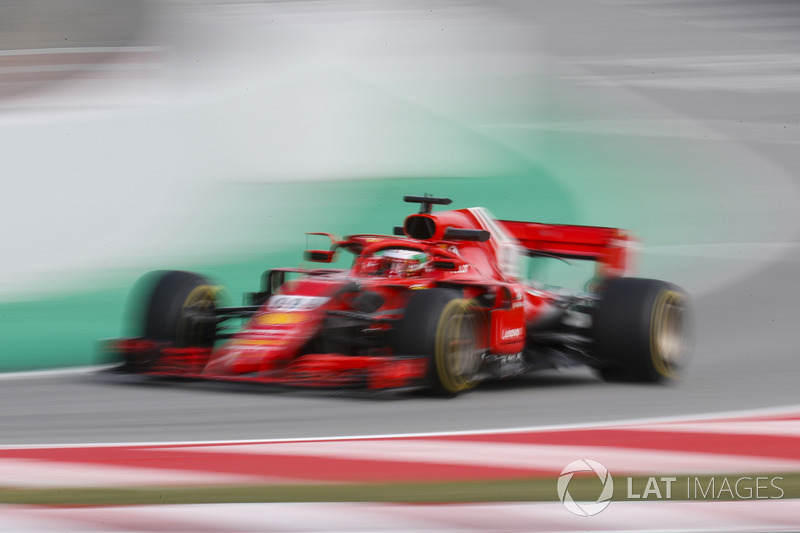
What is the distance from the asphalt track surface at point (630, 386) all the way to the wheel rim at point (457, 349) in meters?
0.14

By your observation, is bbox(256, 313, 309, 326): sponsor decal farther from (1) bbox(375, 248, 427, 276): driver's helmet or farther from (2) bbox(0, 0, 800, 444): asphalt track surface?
(1) bbox(375, 248, 427, 276): driver's helmet

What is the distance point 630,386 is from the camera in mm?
8086

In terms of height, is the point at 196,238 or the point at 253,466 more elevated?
the point at 196,238

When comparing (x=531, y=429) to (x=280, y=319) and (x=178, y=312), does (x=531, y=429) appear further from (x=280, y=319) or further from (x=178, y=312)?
(x=178, y=312)

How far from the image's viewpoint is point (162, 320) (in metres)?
7.94

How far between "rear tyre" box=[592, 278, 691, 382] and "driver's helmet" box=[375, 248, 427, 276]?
128cm

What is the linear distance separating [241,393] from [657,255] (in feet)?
22.4

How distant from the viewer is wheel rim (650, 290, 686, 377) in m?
8.07

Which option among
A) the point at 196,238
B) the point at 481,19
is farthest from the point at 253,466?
the point at 481,19

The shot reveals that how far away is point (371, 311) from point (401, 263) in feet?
1.62

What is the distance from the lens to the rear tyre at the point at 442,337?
7016 mm

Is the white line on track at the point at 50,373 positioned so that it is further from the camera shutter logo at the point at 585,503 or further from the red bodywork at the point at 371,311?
the camera shutter logo at the point at 585,503

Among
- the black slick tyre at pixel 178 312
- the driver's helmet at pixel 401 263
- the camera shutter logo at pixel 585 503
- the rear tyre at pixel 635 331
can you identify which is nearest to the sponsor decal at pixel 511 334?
the rear tyre at pixel 635 331

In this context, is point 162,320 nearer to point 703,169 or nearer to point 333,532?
point 333,532
